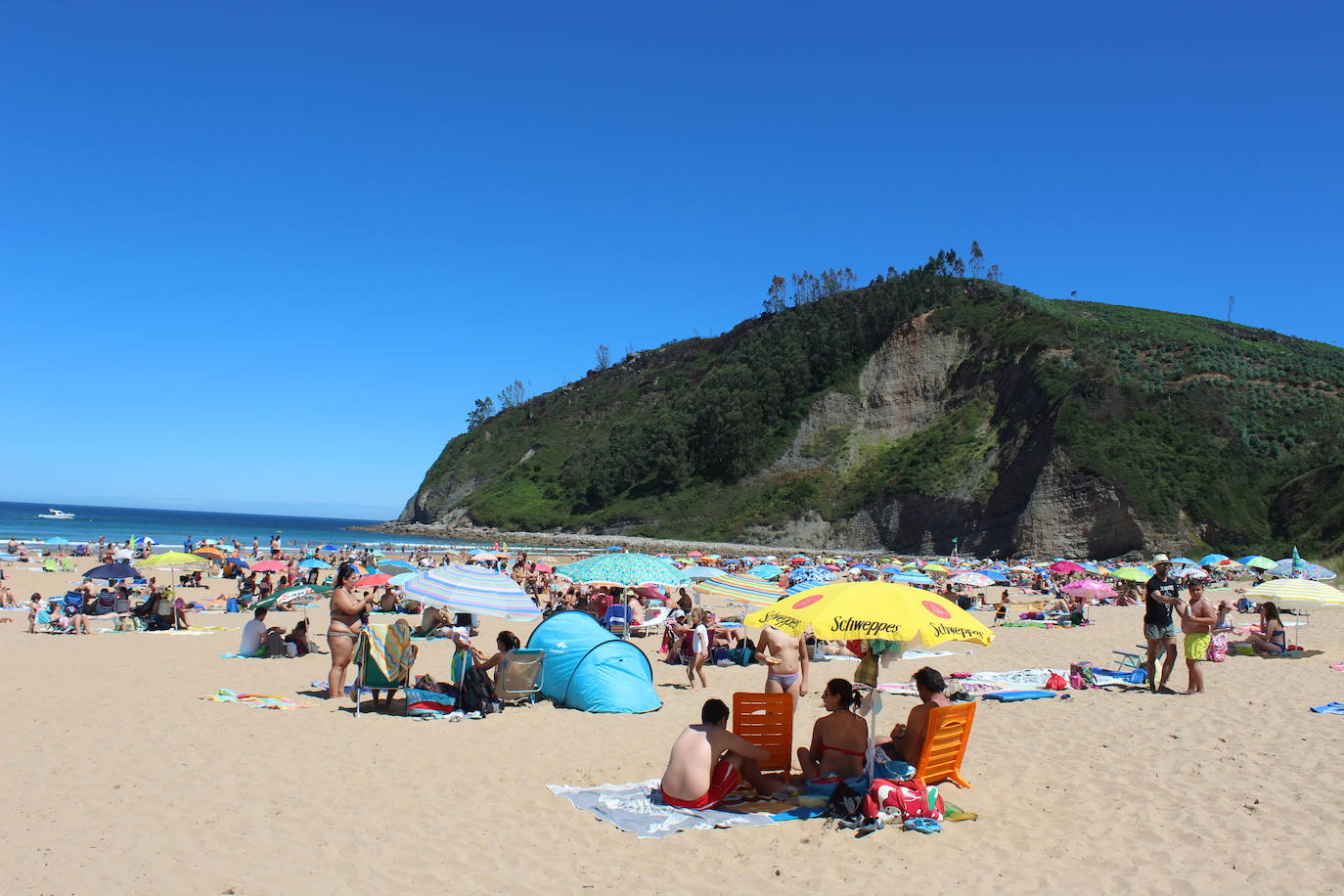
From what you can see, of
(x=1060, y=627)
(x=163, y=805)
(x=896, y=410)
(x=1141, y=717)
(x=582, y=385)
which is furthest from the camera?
(x=582, y=385)

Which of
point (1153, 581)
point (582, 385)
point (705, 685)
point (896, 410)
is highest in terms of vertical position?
point (582, 385)

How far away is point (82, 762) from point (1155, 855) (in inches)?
294

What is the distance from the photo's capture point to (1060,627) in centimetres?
1873

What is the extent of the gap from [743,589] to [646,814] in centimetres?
945

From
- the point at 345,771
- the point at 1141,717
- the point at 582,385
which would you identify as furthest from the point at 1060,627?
the point at 582,385

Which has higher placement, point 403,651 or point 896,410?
point 896,410

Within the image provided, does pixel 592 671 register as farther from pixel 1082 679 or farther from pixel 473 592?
pixel 1082 679

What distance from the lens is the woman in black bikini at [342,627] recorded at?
9328 mm

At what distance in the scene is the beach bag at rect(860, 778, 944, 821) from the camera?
221 inches

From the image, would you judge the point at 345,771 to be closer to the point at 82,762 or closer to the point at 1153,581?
the point at 82,762

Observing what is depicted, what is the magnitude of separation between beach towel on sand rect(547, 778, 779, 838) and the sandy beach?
12 centimetres

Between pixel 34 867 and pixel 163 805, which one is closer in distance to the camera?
pixel 34 867

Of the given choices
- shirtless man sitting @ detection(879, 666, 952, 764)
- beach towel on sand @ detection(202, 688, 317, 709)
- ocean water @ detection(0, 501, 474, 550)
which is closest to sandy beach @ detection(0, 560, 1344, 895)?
beach towel on sand @ detection(202, 688, 317, 709)

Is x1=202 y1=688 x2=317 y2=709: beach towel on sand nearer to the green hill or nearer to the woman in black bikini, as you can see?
the woman in black bikini
